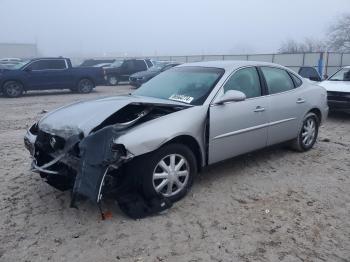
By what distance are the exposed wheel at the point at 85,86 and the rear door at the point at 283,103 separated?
12.5m

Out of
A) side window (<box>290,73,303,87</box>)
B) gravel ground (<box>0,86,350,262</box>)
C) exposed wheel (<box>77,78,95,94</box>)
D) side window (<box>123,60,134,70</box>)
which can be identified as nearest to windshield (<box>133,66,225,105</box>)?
gravel ground (<box>0,86,350,262</box>)

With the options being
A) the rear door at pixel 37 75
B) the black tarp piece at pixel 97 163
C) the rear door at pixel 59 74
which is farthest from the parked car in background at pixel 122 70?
the black tarp piece at pixel 97 163

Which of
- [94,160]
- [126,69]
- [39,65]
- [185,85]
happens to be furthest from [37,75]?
[94,160]

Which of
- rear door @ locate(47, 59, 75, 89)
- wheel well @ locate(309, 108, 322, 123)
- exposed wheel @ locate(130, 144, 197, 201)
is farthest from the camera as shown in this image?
rear door @ locate(47, 59, 75, 89)

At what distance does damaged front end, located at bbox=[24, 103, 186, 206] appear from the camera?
11.7ft

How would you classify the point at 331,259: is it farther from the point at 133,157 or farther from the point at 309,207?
the point at 133,157

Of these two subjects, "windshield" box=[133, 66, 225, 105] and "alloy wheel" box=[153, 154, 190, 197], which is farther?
"windshield" box=[133, 66, 225, 105]

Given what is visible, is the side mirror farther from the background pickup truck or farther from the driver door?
the background pickup truck

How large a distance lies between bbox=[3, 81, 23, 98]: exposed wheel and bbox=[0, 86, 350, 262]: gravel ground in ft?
34.2

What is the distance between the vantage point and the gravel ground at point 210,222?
10.9ft

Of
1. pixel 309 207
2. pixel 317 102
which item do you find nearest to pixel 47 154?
pixel 309 207

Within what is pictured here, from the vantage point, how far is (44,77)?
15.5 meters

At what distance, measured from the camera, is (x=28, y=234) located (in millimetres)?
3598

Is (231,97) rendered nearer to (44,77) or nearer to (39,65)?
(44,77)
